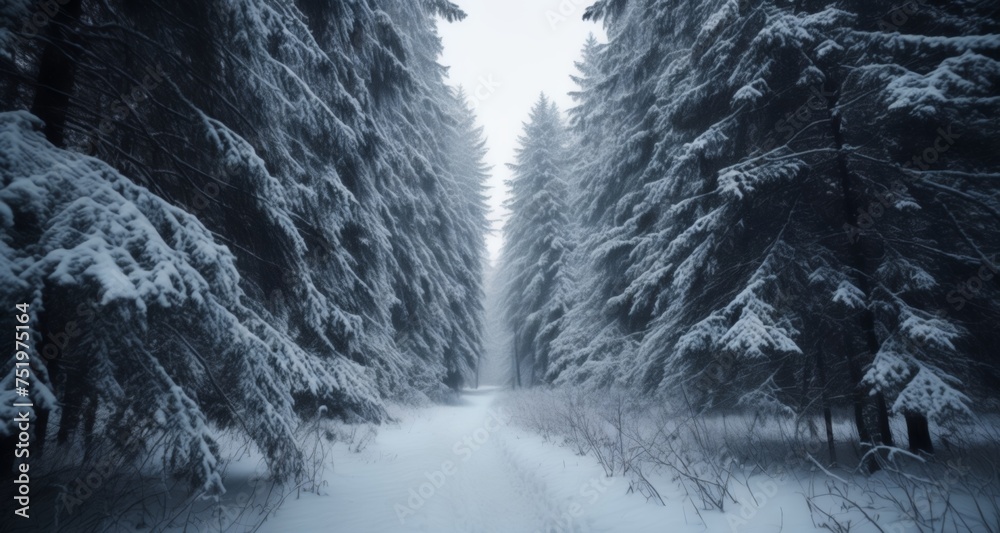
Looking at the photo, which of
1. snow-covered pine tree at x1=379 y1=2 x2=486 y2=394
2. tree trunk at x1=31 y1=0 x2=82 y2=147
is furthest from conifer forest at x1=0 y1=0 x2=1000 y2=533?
snow-covered pine tree at x1=379 y1=2 x2=486 y2=394

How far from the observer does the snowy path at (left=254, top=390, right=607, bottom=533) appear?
3.65 metres

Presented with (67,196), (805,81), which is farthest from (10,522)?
(805,81)

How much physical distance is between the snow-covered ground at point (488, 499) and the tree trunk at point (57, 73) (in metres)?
3.84

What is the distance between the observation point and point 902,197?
4.21 m

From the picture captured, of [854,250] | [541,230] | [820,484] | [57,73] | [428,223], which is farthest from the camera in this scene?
[541,230]

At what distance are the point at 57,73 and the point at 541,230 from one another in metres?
16.2

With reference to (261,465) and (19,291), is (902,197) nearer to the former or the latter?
(19,291)

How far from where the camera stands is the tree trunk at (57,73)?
9.37ft

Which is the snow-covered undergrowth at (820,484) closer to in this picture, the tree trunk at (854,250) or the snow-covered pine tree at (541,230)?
the tree trunk at (854,250)

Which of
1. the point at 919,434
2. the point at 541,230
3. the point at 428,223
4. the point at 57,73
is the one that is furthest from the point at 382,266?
the point at 541,230

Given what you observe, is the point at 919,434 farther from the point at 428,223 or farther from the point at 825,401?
the point at 428,223

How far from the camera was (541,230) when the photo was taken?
18062 mm

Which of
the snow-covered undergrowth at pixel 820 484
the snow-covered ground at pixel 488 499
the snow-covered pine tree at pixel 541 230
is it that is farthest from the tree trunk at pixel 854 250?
the snow-covered pine tree at pixel 541 230

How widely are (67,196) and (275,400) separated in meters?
2.23
